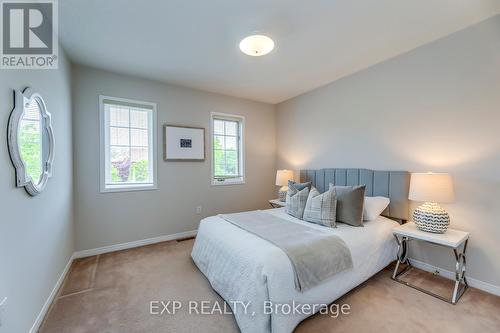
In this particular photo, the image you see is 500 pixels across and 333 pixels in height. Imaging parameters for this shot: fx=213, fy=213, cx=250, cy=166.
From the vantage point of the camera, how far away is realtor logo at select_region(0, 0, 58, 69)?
1.46m

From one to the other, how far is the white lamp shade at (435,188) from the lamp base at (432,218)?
0.63 feet

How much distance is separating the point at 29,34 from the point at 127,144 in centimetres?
166

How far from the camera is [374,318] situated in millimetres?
1713

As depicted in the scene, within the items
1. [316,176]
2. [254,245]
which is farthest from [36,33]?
[316,176]

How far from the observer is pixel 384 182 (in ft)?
8.92

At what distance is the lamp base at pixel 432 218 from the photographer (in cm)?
210

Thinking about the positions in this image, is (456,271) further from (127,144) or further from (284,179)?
(127,144)

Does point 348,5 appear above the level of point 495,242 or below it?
above

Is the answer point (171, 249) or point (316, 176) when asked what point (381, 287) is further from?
point (171, 249)

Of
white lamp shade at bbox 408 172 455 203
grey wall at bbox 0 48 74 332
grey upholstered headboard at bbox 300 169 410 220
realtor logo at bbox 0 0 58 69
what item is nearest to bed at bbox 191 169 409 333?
grey upholstered headboard at bbox 300 169 410 220

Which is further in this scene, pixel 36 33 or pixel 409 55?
pixel 409 55

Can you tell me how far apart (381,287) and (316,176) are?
1.83 m

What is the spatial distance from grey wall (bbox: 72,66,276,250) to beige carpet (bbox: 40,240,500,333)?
745 millimetres

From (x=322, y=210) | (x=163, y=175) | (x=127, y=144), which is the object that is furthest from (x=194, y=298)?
(x=127, y=144)
